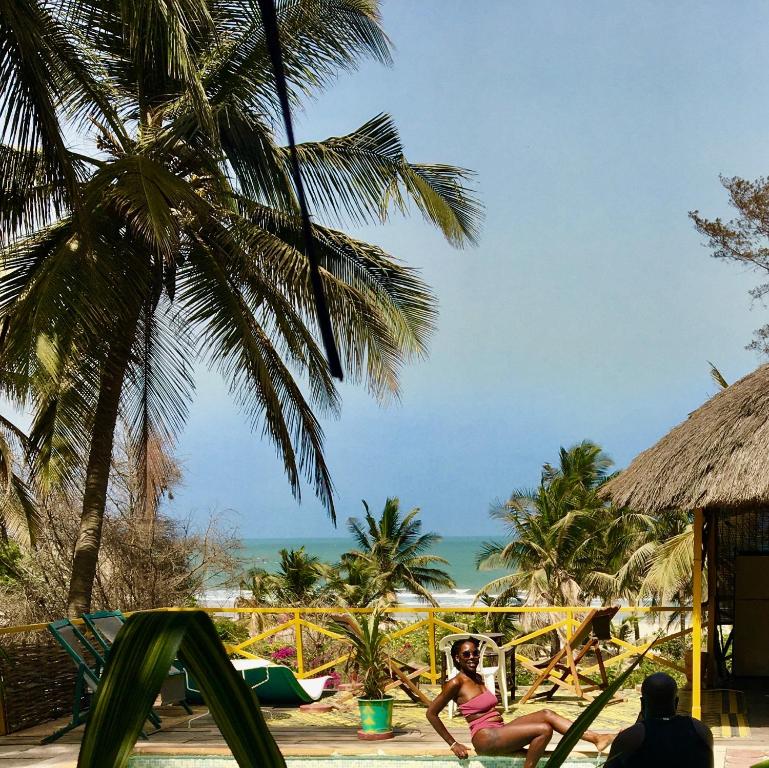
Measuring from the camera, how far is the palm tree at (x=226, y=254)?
359 inches

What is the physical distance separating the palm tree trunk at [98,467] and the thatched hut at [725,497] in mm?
4703

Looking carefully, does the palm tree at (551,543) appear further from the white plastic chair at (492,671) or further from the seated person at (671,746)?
the seated person at (671,746)

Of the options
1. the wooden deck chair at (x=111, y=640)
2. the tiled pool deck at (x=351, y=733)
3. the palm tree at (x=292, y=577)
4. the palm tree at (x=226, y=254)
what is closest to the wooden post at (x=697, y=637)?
the tiled pool deck at (x=351, y=733)

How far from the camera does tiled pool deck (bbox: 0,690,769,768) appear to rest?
21.0 ft

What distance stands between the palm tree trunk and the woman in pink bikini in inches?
192

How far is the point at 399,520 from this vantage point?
39.7m

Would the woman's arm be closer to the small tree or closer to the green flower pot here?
the green flower pot

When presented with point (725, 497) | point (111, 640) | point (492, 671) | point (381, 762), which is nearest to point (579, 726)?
point (381, 762)

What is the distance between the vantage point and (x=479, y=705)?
560cm

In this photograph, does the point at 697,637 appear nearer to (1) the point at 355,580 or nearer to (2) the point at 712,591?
(2) the point at 712,591

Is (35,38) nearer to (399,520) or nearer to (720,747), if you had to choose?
(720,747)

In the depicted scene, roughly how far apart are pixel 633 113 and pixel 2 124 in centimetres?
10469

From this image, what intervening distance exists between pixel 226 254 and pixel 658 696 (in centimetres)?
790

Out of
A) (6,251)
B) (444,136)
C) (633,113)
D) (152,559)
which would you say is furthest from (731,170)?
(444,136)
